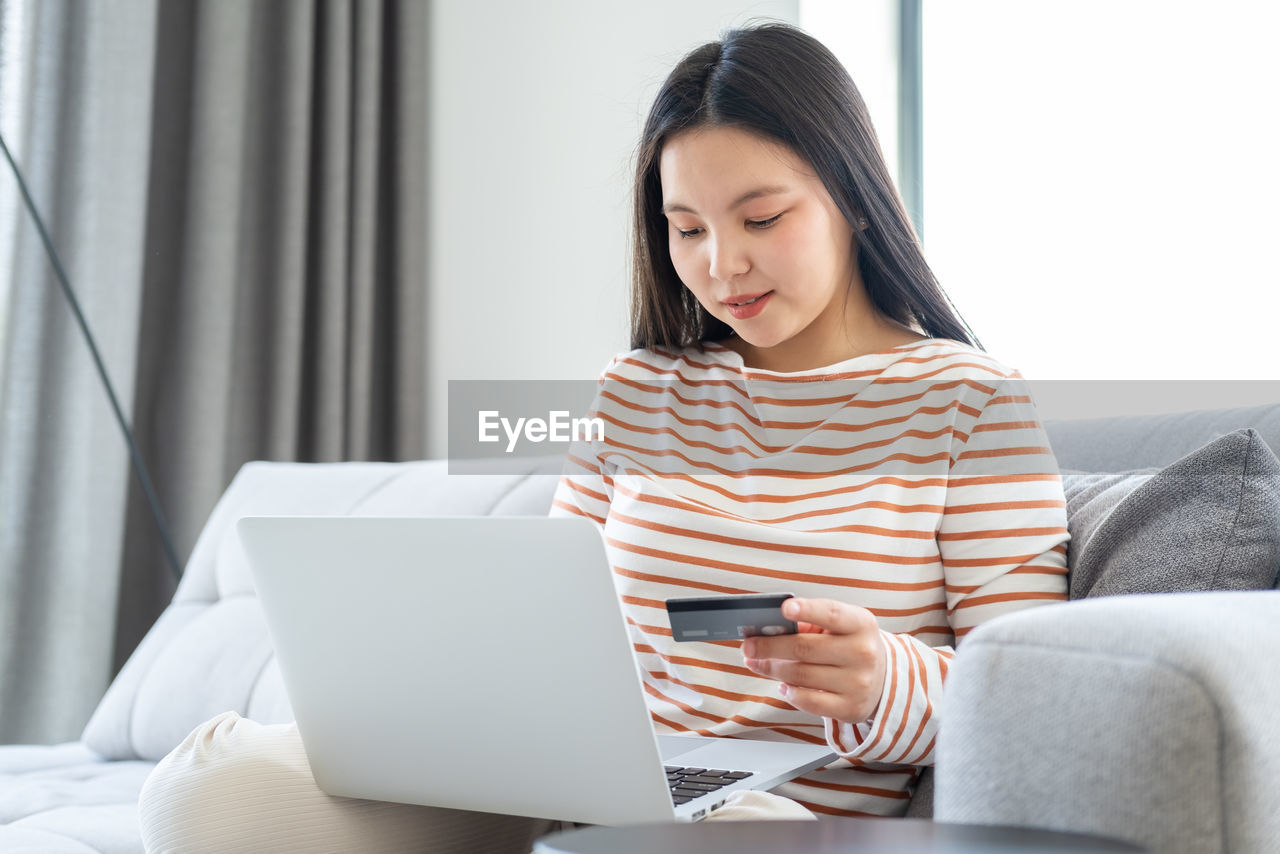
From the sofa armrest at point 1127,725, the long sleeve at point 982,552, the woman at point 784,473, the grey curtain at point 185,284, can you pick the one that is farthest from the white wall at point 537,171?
the sofa armrest at point 1127,725

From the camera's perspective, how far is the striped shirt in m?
0.95

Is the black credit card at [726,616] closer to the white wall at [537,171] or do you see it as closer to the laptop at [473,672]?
the laptop at [473,672]

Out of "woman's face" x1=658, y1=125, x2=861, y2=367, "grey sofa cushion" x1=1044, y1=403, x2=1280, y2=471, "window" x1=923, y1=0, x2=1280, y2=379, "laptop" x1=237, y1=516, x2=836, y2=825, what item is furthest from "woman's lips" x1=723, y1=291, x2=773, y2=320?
"window" x1=923, y1=0, x2=1280, y2=379

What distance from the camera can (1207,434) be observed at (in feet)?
3.43

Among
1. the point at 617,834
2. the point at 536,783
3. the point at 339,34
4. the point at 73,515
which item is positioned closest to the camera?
the point at 617,834

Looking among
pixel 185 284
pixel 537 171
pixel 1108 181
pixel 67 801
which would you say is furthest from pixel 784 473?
pixel 185 284

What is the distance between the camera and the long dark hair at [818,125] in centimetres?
112

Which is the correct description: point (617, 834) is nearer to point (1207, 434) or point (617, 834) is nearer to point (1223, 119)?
point (1207, 434)

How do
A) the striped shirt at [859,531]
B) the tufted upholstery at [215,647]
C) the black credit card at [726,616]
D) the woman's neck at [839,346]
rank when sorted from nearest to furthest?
the black credit card at [726,616] → the striped shirt at [859,531] → the woman's neck at [839,346] → the tufted upholstery at [215,647]

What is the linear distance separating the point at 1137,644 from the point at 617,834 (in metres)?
0.23

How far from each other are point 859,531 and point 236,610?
105cm

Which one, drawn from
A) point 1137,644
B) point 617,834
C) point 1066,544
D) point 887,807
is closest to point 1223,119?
point 1066,544

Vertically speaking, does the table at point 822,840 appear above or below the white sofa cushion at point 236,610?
above

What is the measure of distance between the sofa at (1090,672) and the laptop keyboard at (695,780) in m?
0.19
